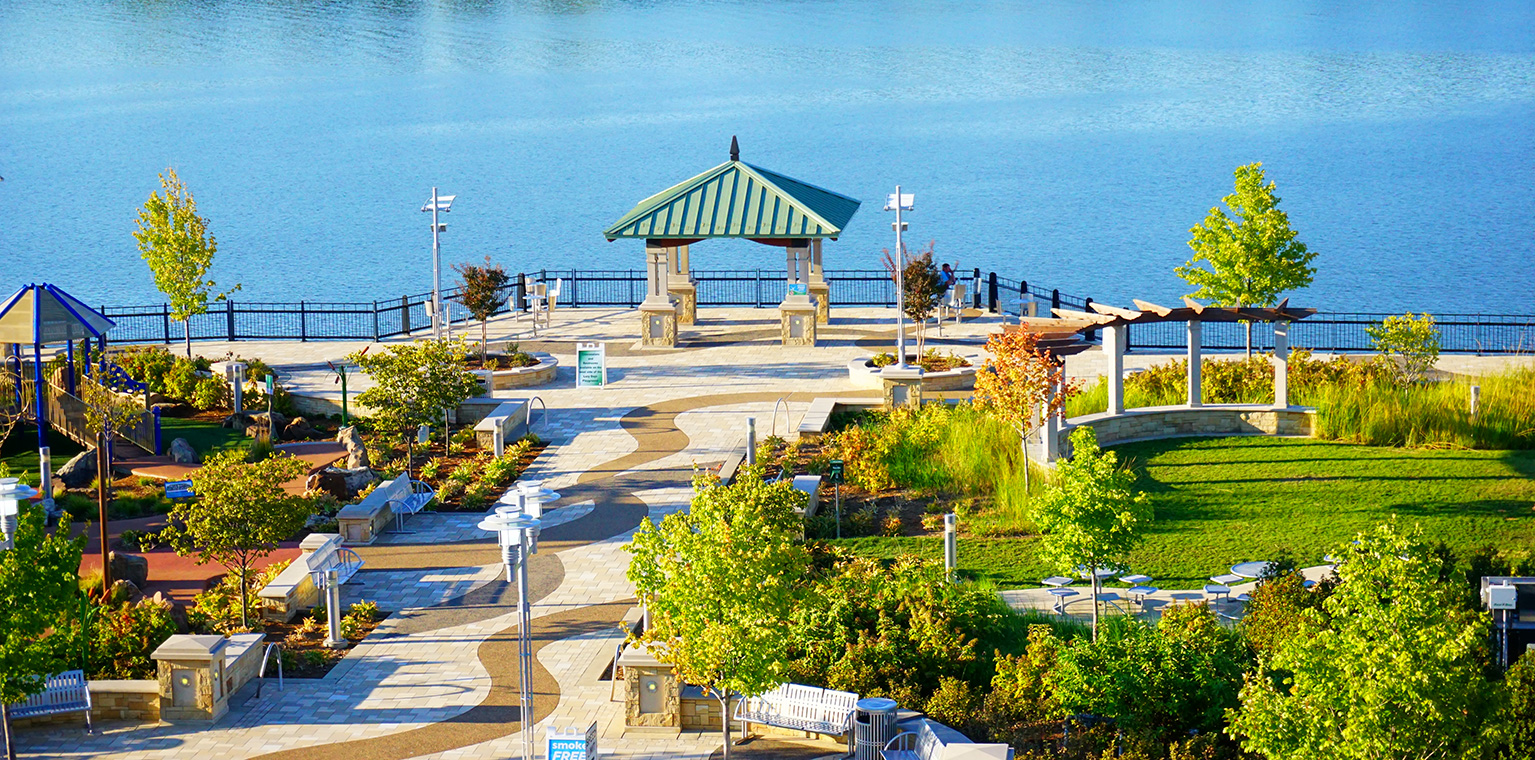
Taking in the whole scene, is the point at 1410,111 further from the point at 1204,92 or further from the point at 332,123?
the point at 332,123

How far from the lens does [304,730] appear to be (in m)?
18.3

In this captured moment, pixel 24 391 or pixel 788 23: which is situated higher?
pixel 788 23

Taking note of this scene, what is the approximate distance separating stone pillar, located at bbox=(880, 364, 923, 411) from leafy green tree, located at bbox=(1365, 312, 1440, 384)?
8.97 metres

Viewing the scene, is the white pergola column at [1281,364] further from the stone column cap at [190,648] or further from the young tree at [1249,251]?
the stone column cap at [190,648]

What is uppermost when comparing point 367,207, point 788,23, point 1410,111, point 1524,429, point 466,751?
point 788,23

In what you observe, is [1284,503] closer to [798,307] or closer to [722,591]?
[722,591]

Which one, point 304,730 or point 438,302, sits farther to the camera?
point 438,302

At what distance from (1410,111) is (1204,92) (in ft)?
47.3

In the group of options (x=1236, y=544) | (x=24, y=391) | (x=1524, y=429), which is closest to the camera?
(x=1236, y=544)

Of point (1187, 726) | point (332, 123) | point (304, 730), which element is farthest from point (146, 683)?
point (332, 123)

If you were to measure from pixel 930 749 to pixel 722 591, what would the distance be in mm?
2619

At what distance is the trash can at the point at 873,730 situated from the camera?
57.3 ft

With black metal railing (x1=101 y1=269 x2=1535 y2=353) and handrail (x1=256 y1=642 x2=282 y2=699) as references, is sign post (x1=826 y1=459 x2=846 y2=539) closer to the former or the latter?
handrail (x1=256 y1=642 x2=282 y2=699)

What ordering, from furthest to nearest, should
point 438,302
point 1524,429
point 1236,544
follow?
point 438,302, point 1524,429, point 1236,544
